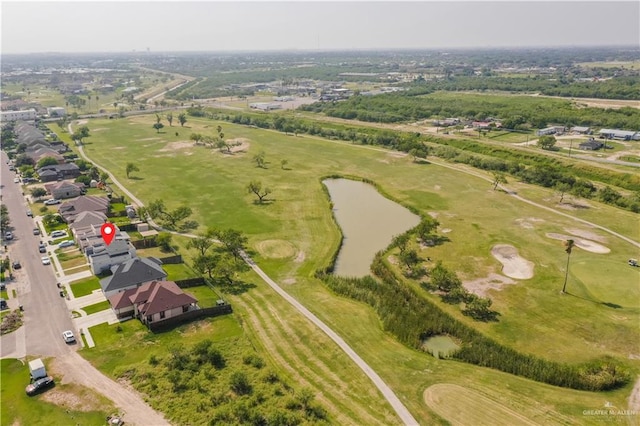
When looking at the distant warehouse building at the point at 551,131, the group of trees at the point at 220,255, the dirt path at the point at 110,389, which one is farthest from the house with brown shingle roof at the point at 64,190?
the distant warehouse building at the point at 551,131

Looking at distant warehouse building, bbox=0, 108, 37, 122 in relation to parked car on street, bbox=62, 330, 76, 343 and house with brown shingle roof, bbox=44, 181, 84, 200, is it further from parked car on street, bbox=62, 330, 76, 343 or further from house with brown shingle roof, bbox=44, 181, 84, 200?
parked car on street, bbox=62, 330, 76, 343

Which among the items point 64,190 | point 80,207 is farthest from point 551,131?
point 64,190

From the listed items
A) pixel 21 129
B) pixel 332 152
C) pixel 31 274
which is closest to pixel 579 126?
pixel 332 152

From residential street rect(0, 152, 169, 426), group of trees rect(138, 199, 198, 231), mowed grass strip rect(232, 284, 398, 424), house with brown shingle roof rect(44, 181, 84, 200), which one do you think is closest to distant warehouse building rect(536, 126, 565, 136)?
group of trees rect(138, 199, 198, 231)

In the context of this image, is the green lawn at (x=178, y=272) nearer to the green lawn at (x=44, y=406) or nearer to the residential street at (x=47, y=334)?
the residential street at (x=47, y=334)

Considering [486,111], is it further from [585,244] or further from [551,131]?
[585,244]

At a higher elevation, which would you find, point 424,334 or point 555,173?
point 555,173

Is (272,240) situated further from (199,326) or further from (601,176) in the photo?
(601,176)
